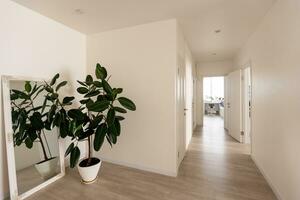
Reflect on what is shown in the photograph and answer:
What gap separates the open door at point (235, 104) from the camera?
4.32m

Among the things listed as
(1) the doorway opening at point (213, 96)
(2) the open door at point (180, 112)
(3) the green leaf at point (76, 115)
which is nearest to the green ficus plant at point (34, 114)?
(3) the green leaf at point (76, 115)

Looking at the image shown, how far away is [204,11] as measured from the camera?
233 cm

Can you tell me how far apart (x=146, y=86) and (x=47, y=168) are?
2.08 meters

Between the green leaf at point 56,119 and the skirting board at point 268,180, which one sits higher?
the green leaf at point 56,119

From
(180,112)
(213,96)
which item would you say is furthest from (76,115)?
(213,96)

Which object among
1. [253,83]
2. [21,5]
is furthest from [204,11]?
[21,5]

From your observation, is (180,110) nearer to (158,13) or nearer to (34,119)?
(158,13)

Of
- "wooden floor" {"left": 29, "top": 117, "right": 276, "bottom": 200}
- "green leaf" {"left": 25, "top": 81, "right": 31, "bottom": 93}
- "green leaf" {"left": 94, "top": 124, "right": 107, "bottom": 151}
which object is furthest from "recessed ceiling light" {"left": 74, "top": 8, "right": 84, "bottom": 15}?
"wooden floor" {"left": 29, "top": 117, "right": 276, "bottom": 200}

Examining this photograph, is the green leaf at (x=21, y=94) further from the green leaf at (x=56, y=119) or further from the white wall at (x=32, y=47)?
the green leaf at (x=56, y=119)

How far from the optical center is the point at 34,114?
2.23 meters

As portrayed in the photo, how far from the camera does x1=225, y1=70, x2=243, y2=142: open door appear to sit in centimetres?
432

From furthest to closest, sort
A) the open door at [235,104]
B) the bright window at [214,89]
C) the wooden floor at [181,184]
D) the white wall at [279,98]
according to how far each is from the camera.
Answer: the bright window at [214,89] → the open door at [235,104] → the wooden floor at [181,184] → the white wall at [279,98]

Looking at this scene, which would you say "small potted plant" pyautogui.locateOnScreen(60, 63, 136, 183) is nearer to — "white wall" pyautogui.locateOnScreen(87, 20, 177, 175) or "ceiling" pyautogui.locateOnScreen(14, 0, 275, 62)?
"white wall" pyautogui.locateOnScreen(87, 20, 177, 175)

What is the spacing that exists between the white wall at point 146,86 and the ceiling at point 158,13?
235 millimetres
